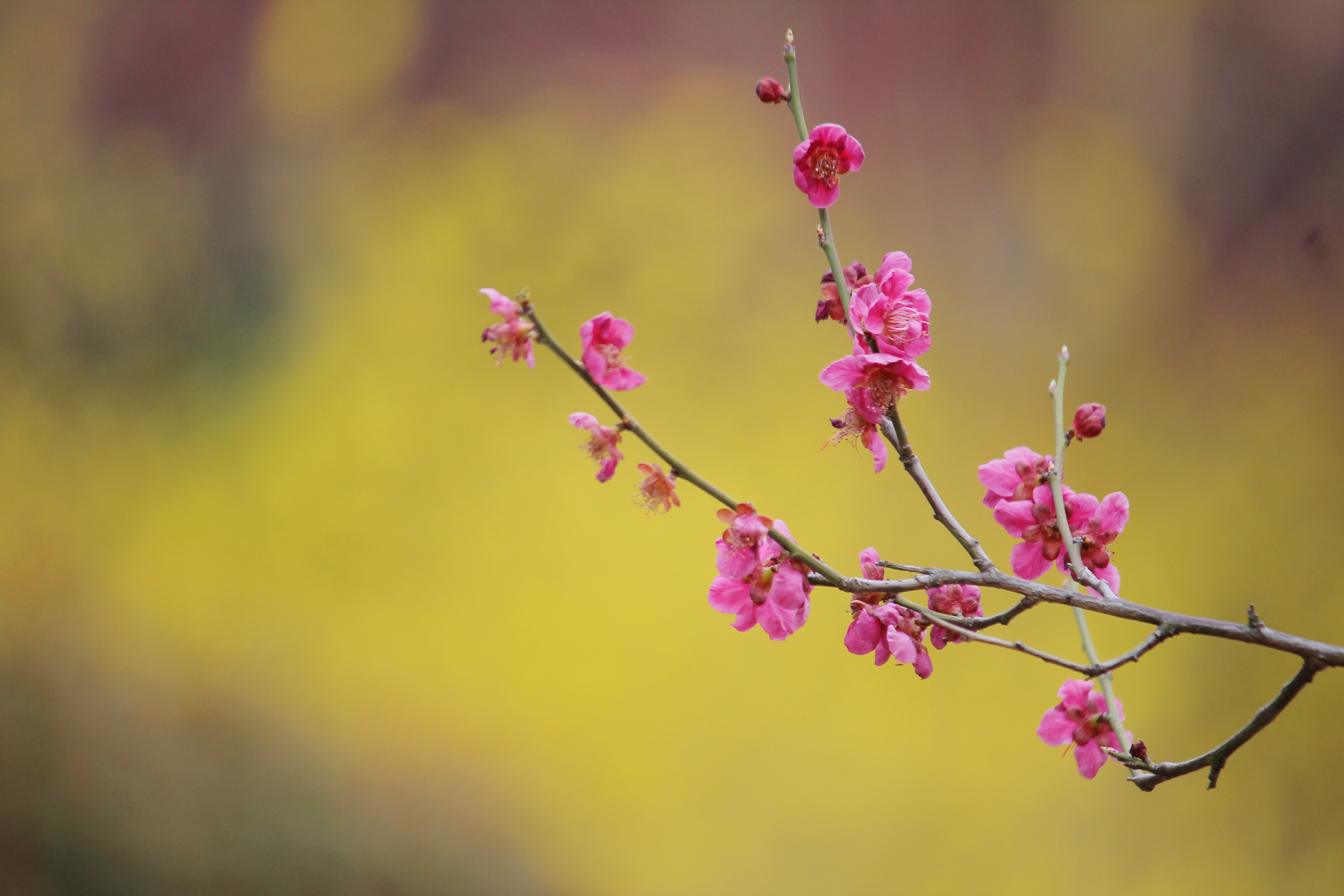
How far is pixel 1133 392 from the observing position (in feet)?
4.96

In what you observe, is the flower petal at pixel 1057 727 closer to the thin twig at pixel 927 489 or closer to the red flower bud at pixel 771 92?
the thin twig at pixel 927 489

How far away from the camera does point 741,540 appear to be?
52 centimetres

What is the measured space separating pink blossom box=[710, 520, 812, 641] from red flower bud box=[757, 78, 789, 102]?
1.08 feet

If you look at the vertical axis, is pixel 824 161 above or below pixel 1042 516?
above

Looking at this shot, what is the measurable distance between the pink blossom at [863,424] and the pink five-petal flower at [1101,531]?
156 mm

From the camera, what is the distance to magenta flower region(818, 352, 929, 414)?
554 millimetres

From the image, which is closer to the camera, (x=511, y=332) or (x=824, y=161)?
(x=511, y=332)

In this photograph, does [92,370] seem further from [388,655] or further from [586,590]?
[586,590]

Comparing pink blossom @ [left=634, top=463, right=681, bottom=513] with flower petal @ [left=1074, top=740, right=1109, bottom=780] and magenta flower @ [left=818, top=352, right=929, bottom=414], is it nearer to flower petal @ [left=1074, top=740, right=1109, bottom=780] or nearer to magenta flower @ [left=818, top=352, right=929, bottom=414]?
magenta flower @ [left=818, top=352, right=929, bottom=414]

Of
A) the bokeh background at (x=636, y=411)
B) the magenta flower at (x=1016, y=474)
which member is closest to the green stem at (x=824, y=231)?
the magenta flower at (x=1016, y=474)

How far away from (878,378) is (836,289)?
0.11 meters

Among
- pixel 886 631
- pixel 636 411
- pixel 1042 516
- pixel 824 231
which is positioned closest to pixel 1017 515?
pixel 1042 516

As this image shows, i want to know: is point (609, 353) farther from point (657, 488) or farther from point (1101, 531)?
point (1101, 531)

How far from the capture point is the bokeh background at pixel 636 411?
143cm
